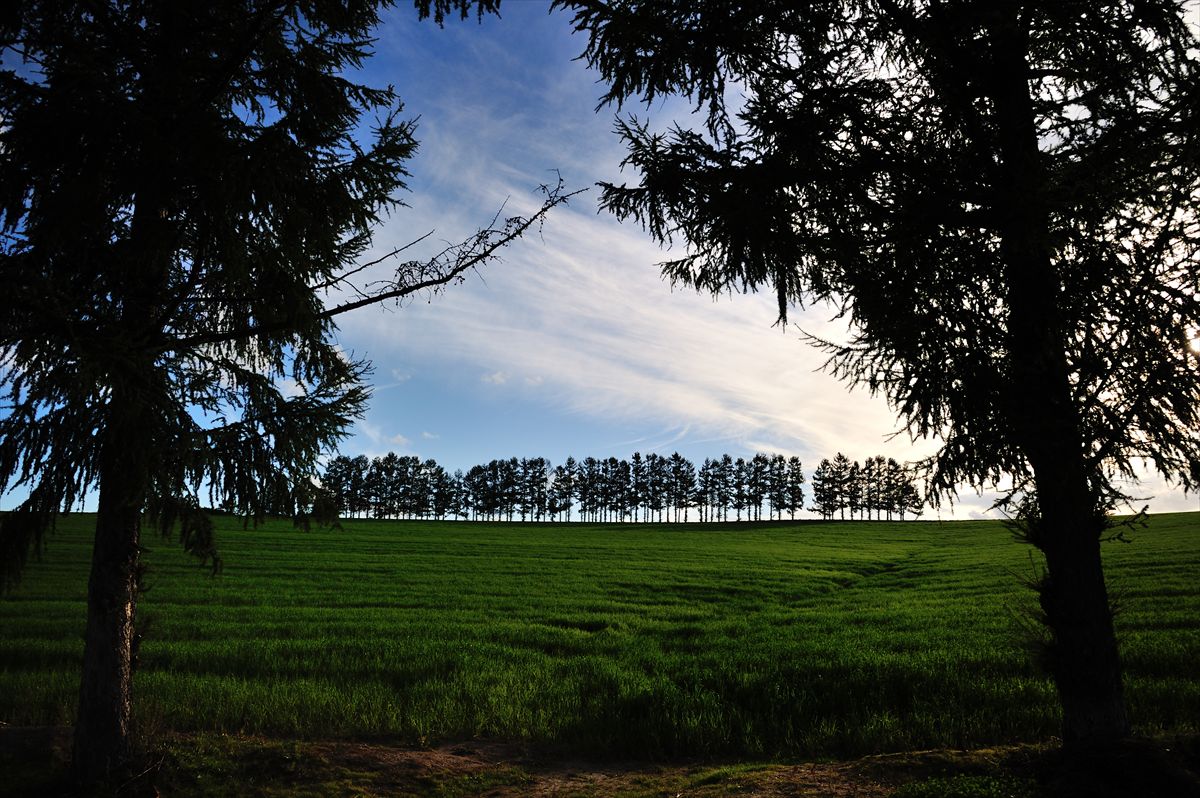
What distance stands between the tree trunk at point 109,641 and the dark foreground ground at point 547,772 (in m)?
0.30

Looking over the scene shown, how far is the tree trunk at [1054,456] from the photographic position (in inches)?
188

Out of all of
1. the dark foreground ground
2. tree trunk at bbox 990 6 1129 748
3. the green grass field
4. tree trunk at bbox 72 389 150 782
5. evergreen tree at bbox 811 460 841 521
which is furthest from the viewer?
evergreen tree at bbox 811 460 841 521

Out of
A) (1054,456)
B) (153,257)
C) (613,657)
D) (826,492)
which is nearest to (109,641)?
(153,257)

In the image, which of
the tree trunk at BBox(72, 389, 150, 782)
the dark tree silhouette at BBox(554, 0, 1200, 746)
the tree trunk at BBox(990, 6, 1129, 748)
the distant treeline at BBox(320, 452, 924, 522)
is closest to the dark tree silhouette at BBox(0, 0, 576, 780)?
the tree trunk at BBox(72, 389, 150, 782)

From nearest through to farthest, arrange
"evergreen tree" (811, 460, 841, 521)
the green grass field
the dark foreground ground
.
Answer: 1. the dark foreground ground
2. the green grass field
3. "evergreen tree" (811, 460, 841, 521)

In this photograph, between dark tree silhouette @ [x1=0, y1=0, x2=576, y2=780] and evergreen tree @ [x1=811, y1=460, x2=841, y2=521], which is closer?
dark tree silhouette @ [x1=0, y1=0, x2=576, y2=780]

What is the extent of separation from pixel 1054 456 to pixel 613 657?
10152mm

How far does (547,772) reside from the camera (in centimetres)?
692

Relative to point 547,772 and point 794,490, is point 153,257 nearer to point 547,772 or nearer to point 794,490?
point 547,772

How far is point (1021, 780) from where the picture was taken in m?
4.86

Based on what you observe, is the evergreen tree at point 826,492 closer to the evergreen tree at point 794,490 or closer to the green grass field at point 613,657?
the evergreen tree at point 794,490

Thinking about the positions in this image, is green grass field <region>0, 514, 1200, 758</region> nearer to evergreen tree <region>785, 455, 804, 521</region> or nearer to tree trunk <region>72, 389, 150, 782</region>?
tree trunk <region>72, 389, 150, 782</region>

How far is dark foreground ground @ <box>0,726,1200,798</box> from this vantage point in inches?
182

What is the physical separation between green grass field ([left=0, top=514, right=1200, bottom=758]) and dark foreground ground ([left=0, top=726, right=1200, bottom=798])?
680mm
